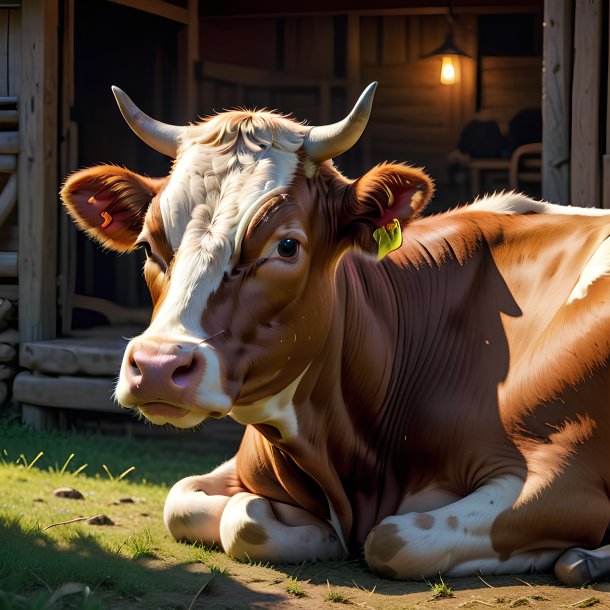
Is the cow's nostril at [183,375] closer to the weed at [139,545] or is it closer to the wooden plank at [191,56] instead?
the weed at [139,545]

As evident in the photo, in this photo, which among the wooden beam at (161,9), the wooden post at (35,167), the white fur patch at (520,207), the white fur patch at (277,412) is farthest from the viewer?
the wooden beam at (161,9)

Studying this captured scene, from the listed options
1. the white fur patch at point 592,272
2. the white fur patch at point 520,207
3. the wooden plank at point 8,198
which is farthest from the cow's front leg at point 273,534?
the wooden plank at point 8,198

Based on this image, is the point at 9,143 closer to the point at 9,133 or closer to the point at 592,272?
the point at 9,133

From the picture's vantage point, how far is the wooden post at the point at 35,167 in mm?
8078

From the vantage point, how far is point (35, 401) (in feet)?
25.7

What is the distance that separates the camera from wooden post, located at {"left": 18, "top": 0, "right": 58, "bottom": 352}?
8078 millimetres

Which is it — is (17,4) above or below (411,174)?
above

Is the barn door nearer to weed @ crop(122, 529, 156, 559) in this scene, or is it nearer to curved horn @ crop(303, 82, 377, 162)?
weed @ crop(122, 529, 156, 559)

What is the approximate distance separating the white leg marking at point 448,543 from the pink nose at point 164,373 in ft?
3.37

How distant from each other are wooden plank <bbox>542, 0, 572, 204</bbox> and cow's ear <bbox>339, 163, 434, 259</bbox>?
2.35m

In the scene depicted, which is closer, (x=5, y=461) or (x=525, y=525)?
(x=525, y=525)

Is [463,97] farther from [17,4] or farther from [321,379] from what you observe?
[321,379]

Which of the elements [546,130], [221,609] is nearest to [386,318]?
[221,609]

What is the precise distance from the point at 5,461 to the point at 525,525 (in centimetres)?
363
